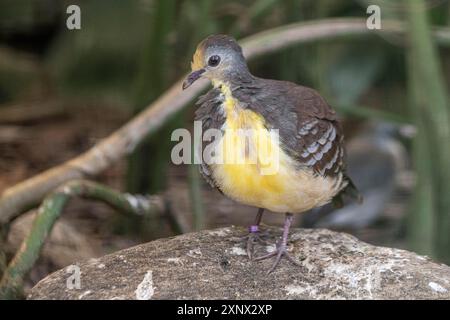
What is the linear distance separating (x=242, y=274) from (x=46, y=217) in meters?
0.90

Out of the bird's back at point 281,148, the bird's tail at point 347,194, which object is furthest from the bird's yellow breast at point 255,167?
the bird's tail at point 347,194

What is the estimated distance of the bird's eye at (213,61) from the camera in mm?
3324

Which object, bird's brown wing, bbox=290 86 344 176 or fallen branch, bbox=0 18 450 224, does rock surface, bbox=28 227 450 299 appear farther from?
fallen branch, bbox=0 18 450 224

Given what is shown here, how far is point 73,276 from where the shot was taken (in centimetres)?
303

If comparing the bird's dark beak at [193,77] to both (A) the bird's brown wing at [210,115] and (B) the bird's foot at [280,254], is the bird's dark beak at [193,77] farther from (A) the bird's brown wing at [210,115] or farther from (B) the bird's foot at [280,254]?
(B) the bird's foot at [280,254]

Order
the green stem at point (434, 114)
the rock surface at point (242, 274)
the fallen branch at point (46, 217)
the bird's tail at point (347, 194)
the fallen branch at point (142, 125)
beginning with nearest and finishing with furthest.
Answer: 1. the rock surface at point (242, 274)
2. the fallen branch at point (46, 217)
3. the bird's tail at point (347, 194)
4. the fallen branch at point (142, 125)
5. the green stem at point (434, 114)

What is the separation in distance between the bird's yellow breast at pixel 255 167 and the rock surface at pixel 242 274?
8.4 inches

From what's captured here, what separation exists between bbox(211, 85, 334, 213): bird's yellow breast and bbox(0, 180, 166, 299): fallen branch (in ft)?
2.45

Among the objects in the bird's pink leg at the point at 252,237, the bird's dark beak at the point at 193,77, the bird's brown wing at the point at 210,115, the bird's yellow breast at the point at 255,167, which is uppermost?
the bird's dark beak at the point at 193,77

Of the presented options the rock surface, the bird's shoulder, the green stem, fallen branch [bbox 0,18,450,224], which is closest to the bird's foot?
the rock surface

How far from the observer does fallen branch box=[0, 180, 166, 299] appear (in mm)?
3393

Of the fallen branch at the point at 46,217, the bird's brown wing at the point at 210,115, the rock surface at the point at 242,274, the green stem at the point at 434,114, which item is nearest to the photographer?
the rock surface at the point at 242,274

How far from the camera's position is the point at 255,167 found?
10.3 feet

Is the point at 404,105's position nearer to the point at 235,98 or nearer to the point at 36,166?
the point at 36,166
